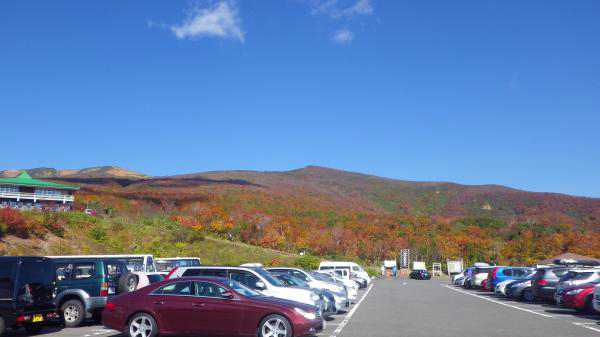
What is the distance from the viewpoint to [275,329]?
36.0 ft

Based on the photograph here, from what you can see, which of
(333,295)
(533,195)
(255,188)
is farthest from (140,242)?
(533,195)

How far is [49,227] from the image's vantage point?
40156 millimetres

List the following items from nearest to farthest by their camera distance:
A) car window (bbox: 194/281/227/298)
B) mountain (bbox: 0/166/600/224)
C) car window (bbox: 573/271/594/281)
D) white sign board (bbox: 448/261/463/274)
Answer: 1. car window (bbox: 194/281/227/298)
2. car window (bbox: 573/271/594/281)
3. white sign board (bbox: 448/261/463/274)
4. mountain (bbox: 0/166/600/224)

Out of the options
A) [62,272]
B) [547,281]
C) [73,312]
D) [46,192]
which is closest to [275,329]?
[73,312]

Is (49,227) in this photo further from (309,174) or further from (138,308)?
(309,174)

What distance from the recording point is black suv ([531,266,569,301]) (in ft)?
75.7

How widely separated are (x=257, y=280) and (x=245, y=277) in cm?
30

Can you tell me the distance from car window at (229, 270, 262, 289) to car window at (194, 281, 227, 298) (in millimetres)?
1873

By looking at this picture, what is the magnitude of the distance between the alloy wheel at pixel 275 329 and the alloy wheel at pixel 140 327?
2.38 m

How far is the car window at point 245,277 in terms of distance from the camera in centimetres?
1350

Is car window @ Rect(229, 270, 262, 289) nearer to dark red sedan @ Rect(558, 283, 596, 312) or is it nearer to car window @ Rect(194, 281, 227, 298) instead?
car window @ Rect(194, 281, 227, 298)

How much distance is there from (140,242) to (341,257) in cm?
2487

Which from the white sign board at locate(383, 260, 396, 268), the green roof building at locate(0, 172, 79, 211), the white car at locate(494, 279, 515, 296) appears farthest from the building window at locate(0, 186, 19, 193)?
the white car at locate(494, 279, 515, 296)

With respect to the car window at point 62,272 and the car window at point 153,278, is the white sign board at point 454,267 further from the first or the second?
the car window at point 62,272
